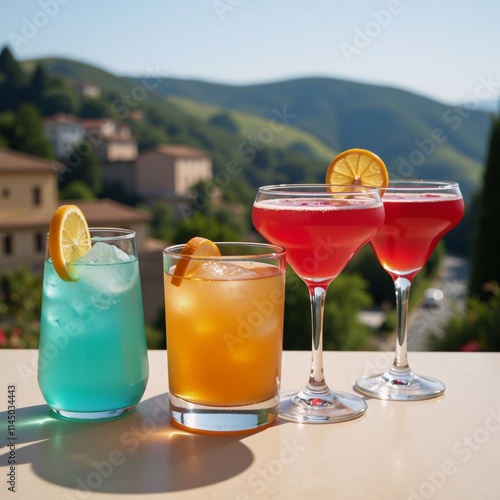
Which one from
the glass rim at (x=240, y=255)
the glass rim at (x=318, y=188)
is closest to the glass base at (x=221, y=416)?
the glass rim at (x=240, y=255)

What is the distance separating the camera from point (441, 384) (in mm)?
1349

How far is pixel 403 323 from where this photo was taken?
1319 millimetres

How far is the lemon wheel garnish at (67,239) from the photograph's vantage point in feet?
3.45

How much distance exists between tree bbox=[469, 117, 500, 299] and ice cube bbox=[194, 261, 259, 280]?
54.9 feet

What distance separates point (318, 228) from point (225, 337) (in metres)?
0.24

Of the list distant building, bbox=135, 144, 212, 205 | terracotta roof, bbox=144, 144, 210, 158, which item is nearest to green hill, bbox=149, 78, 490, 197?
terracotta roof, bbox=144, 144, 210, 158

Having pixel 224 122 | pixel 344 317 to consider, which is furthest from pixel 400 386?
pixel 224 122

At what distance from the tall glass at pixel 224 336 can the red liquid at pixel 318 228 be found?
0.24 ft

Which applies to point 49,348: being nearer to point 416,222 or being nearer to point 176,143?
point 416,222

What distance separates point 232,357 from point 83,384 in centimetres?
24

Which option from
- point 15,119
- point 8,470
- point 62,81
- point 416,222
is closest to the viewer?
point 8,470

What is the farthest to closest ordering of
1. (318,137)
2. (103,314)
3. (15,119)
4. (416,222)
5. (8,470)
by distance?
(318,137), (15,119), (416,222), (103,314), (8,470)

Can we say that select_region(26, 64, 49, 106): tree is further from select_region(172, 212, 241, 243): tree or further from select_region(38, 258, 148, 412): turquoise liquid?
select_region(38, 258, 148, 412): turquoise liquid

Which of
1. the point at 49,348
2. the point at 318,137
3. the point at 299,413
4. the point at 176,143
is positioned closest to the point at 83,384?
the point at 49,348
